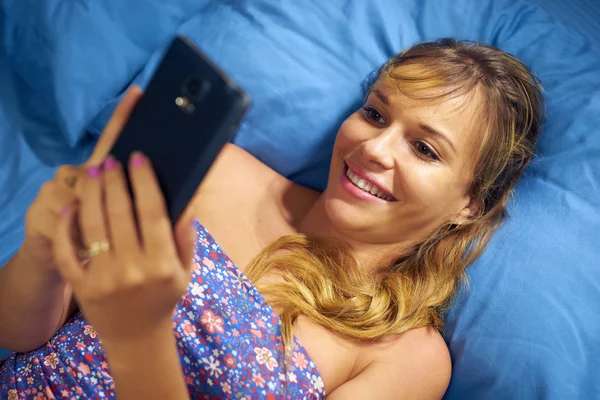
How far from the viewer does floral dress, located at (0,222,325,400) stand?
93 cm

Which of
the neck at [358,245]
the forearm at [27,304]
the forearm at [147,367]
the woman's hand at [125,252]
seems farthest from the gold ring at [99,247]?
the neck at [358,245]

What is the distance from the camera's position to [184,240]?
56 cm

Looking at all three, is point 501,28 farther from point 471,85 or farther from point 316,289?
point 316,289

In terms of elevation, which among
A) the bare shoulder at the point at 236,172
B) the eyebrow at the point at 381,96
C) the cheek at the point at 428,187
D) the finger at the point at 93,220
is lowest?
the bare shoulder at the point at 236,172

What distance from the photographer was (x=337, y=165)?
1137 mm

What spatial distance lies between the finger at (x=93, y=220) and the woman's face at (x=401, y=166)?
0.58 metres

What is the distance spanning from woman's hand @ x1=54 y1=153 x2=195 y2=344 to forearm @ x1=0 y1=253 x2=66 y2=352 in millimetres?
249

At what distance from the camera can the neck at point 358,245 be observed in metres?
1.17

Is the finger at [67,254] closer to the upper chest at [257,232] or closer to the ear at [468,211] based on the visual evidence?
the upper chest at [257,232]

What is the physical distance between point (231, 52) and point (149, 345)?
0.87 meters

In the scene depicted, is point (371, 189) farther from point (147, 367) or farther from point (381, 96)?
point (147, 367)

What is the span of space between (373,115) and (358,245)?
252 millimetres

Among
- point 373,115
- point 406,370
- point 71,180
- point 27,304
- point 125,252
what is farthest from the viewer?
point 373,115

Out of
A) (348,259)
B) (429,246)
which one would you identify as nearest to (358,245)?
(348,259)
